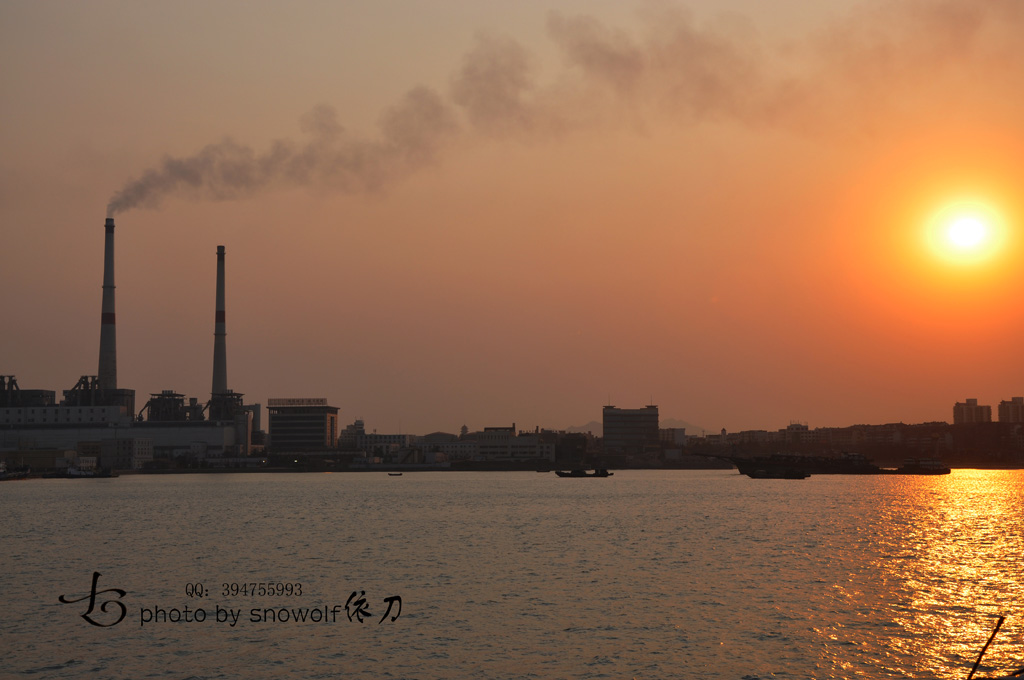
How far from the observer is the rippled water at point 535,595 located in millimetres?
35406

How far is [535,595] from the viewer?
161 feet

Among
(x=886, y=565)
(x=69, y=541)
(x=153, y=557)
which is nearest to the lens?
(x=886, y=565)

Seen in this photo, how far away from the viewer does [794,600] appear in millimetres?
47469

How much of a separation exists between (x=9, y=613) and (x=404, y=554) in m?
26.6

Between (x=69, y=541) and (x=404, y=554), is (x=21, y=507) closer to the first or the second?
(x=69, y=541)

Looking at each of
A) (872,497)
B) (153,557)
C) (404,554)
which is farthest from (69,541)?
(872,497)

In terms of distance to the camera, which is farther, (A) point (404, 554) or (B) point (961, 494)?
(B) point (961, 494)

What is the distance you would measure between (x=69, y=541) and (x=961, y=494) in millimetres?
132457

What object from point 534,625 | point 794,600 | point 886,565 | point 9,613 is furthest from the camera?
point 886,565

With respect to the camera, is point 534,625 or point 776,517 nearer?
point 534,625

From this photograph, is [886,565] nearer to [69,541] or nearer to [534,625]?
[534,625]

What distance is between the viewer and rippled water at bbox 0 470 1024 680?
35.4 m

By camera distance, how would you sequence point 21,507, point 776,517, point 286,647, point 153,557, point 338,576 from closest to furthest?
point 286,647 < point 338,576 < point 153,557 < point 776,517 < point 21,507

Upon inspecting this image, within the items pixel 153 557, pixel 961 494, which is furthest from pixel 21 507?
pixel 961 494
